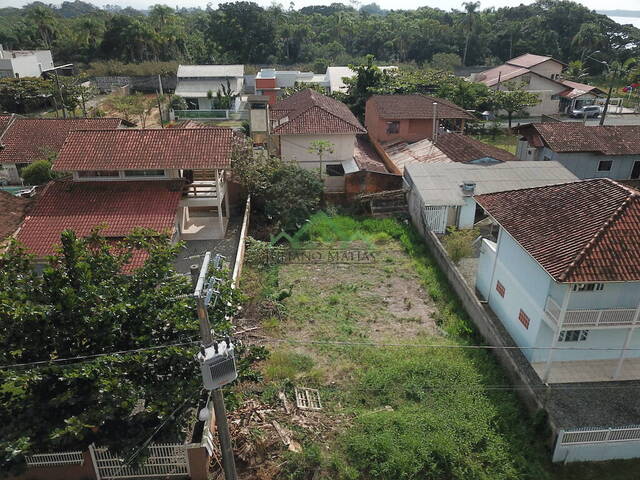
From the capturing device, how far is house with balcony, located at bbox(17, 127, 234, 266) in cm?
2080

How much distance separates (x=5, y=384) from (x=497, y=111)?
48.6 meters

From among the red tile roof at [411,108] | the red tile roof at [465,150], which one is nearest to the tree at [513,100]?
the red tile roof at [411,108]

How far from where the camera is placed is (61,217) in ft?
69.2

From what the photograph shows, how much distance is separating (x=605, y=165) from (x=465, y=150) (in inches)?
377

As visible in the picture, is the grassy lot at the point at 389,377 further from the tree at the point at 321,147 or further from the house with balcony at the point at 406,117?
the house with balcony at the point at 406,117

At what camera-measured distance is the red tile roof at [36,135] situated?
106ft

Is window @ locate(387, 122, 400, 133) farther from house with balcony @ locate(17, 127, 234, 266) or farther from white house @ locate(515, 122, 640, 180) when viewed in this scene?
house with balcony @ locate(17, 127, 234, 266)

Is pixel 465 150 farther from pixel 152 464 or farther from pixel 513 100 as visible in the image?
pixel 152 464

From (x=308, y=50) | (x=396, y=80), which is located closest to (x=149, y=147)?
(x=396, y=80)

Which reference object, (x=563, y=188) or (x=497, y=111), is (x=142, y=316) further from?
(x=497, y=111)

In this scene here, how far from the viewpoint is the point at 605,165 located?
31609 millimetres

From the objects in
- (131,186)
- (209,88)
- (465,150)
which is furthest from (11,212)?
(209,88)

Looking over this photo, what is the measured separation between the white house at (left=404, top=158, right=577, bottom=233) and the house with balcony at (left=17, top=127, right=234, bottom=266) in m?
9.74

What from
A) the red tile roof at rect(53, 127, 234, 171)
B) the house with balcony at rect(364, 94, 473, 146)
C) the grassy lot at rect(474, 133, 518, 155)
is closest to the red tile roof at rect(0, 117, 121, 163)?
the red tile roof at rect(53, 127, 234, 171)
